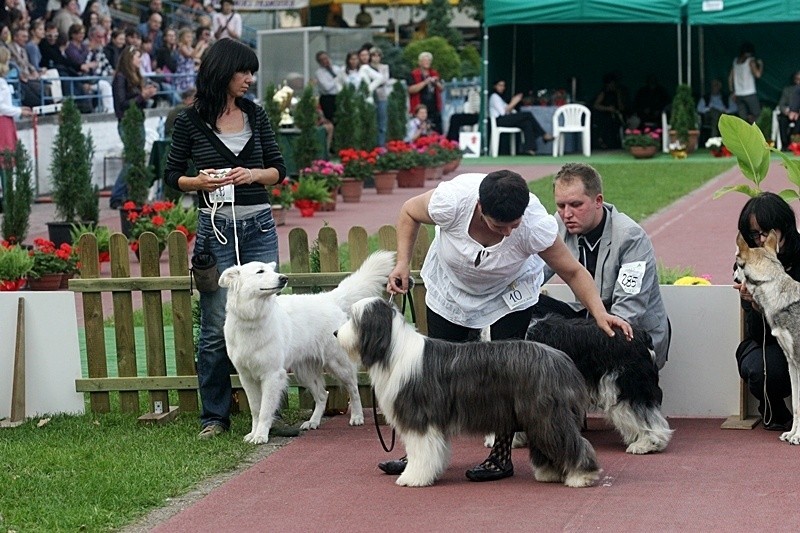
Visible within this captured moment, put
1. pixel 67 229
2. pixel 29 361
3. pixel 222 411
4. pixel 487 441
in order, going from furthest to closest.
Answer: pixel 67 229
pixel 29 361
pixel 222 411
pixel 487 441

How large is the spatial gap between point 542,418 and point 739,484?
3.39 ft

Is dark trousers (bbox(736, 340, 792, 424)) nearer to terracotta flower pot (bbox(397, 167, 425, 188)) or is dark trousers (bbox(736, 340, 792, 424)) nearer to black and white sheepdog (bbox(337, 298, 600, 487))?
black and white sheepdog (bbox(337, 298, 600, 487))

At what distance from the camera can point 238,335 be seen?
731 cm

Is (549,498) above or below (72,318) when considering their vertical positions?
below

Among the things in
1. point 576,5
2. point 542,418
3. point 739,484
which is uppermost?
point 576,5

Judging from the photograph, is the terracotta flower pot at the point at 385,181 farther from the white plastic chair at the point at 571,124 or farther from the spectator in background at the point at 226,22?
the spectator in background at the point at 226,22

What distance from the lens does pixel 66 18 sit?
24.8m

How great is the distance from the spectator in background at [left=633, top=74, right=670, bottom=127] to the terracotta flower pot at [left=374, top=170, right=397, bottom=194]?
11357 millimetres

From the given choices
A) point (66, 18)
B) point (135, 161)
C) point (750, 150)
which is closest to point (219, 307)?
point (750, 150)

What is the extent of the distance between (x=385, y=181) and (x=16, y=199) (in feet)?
30.4

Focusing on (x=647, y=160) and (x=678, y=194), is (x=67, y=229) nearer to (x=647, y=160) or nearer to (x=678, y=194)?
(x=678, y=194)

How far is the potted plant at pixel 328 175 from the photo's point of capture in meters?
20.3

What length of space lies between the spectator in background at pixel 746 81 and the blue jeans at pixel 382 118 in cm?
866

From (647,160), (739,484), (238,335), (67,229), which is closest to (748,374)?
(739,484)
